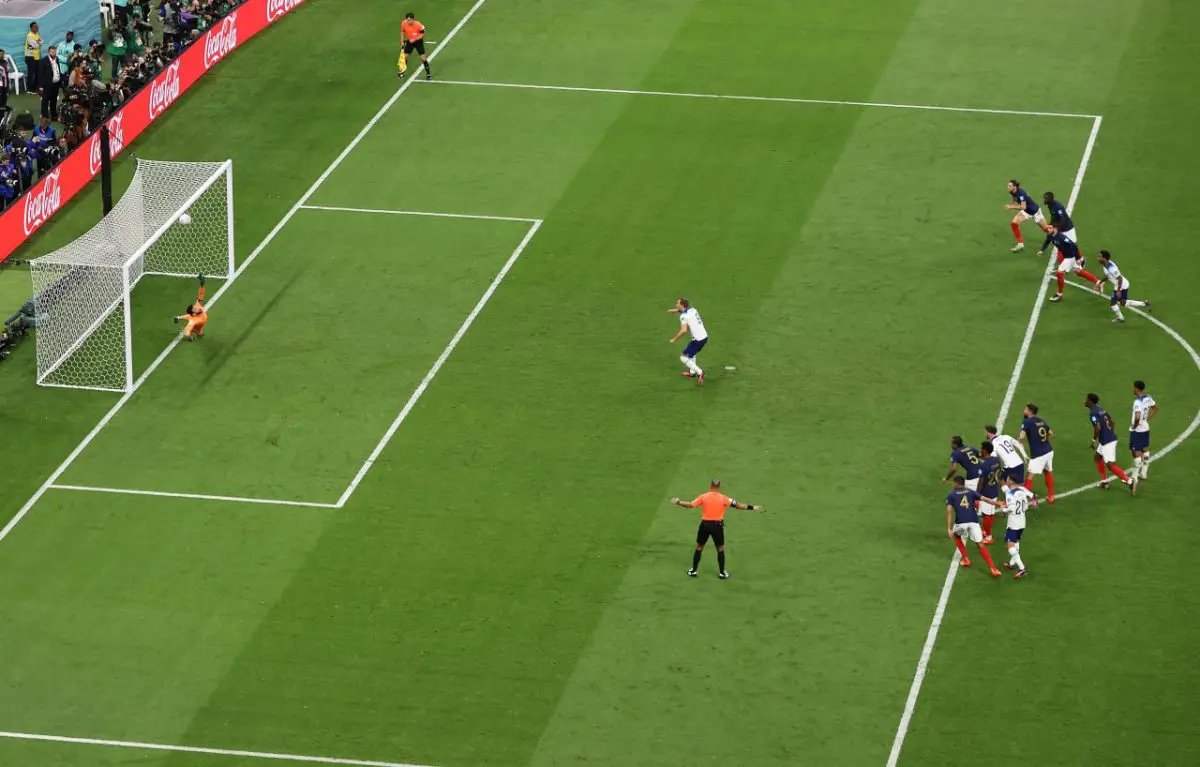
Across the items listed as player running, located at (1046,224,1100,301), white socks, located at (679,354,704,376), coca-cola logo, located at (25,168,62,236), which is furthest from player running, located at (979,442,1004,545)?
coca-cola logo, located at (25,168,62,236)

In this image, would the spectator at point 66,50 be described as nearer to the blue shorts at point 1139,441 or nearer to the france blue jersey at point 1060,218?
the france blue jersey at point 1060,218

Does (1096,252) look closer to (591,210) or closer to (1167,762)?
(591,210)

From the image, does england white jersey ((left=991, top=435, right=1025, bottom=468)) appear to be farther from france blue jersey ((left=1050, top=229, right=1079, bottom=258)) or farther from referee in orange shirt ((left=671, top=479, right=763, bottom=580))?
france blue jersey ((left=1050, top=229, right=1079, bottom=258))

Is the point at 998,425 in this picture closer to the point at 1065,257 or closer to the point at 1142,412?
the point at 1142,412

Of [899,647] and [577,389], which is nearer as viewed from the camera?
[899,647]

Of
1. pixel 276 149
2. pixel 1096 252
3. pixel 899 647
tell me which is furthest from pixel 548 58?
pixel 899 647

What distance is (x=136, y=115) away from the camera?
52.1 m

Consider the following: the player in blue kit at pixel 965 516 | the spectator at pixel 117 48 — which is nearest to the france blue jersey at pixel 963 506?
the player in blue kit at pixel 965 516

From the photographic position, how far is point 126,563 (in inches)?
1465

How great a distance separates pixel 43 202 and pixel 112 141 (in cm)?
342

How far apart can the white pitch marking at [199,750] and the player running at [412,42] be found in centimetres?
2532

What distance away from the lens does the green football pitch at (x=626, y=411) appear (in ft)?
110

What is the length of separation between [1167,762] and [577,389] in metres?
14.2

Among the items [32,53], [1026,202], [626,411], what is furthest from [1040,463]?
[32,53]
